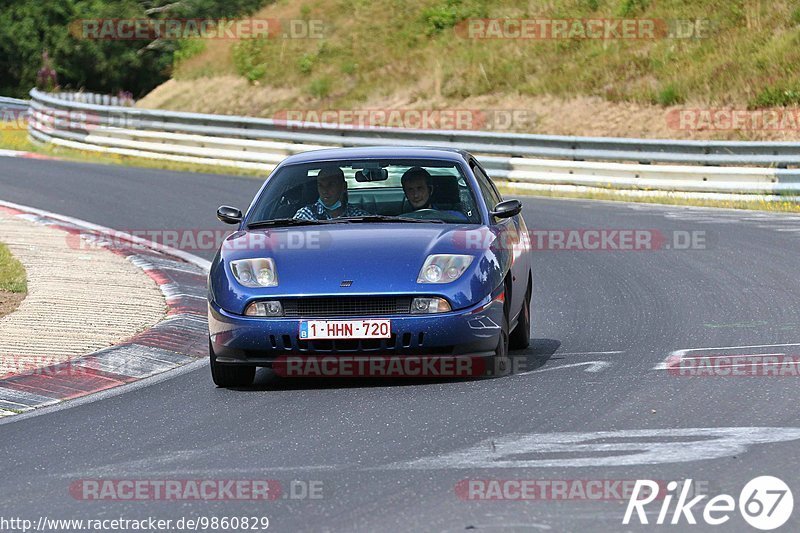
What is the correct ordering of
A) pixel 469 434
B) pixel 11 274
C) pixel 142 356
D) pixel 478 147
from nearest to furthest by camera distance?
pixel 469 434, pixel 142 356, pixel 11 274, pixel 478 147

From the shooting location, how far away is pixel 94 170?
25.9 meters

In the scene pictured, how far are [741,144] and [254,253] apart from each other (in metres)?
14.6

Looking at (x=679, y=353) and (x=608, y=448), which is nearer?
(x=608, y=448)

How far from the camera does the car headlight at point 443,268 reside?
8594 millimetres

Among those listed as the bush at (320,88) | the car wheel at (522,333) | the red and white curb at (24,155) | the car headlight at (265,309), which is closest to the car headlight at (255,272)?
the car headlight at (265,309)

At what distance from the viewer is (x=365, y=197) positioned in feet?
33.0

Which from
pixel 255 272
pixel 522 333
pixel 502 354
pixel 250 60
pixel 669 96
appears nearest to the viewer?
pixel 255 272

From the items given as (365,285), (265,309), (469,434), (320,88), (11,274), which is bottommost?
(320,88)

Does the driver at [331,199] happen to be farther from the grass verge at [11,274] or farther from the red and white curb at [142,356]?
the grass verge at [11,274]

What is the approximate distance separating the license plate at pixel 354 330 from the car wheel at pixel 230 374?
29.5 inches

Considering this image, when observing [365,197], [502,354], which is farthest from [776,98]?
[502,354]

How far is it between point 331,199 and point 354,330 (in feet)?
5.51

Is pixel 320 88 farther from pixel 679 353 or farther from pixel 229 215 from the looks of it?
pixel 679 353

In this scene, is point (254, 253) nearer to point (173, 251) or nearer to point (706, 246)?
point (173, 251)
